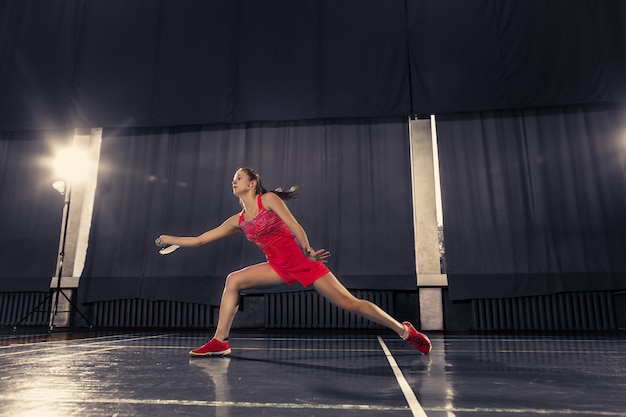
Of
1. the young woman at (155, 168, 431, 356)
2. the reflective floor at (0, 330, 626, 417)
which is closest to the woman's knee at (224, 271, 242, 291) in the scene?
the young woman at (155, 168, 431, 356)

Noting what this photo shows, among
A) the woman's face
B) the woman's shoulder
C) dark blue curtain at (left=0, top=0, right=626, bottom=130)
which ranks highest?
dark blue curtain at (left=0, top=0, right=626, bottom=130)

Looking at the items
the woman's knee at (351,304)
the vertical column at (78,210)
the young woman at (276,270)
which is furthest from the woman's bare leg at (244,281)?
the vertical column at (78,210)

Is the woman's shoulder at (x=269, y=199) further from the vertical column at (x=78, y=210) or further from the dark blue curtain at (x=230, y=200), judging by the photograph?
the vertical column at (x=78, y=210)

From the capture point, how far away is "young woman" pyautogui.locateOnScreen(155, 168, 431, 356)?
2.36 m

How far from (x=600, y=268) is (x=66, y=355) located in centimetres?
532

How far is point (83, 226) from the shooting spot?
6355mm

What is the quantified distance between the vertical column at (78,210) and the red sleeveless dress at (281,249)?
14.9ft

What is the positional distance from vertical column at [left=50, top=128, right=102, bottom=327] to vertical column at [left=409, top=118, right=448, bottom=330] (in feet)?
15.0

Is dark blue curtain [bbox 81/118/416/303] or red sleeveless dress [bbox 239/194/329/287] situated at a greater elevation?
dark blue curtain [bbox 81/118/416/303]

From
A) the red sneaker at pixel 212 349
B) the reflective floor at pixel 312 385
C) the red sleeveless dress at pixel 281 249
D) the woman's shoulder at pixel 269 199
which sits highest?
the woman's shoulder at pixel 269 199

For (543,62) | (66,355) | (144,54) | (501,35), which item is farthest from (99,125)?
(543,62)

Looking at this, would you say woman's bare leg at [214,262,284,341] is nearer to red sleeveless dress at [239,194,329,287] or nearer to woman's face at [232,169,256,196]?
red sleeveless dress at [239,194,329,287]

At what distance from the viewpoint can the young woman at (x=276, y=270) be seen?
2.36 metres

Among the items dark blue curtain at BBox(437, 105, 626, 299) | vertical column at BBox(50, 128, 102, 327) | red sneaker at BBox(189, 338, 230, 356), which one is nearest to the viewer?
red sneaker at BBox(189, 338, 230, 356)
